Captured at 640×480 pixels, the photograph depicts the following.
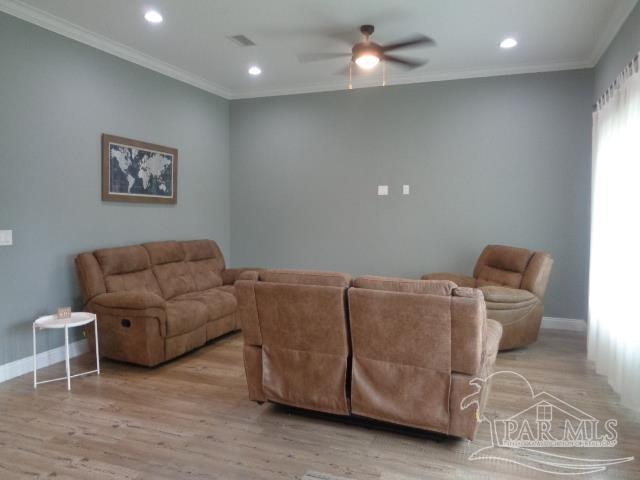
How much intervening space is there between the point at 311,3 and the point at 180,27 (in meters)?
1.30

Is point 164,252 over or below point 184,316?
over

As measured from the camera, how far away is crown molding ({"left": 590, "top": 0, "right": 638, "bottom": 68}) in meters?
3.42

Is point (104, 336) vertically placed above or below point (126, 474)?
above

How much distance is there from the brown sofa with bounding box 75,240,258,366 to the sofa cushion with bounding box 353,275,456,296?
0.75 m

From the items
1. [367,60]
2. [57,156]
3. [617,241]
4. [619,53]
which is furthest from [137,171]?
[619,53]

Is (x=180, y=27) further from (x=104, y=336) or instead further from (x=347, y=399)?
(x=347, y=399)

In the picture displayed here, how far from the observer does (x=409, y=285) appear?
2.39 m

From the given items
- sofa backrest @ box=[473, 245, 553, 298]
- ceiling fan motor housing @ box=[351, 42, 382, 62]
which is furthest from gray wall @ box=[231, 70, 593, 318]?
ceiling fan motor housing @ box=[351, 42, 382, 62]

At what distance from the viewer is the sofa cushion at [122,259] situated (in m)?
4.04

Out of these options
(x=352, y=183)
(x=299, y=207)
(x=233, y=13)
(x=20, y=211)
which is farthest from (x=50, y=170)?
(x=352, y=183)

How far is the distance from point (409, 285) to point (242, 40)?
10.4 feet

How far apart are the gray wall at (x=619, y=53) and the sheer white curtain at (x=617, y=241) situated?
9.4 inches

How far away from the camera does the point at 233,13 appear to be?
367 centimetres

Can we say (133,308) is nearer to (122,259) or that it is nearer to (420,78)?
(122,259)
